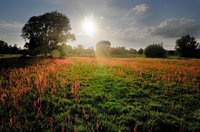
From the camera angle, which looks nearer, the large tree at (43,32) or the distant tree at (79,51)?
the large tree at (43,32)

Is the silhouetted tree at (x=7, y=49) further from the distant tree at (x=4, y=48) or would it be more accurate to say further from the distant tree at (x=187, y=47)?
the distant tree at (x=187, y=47)

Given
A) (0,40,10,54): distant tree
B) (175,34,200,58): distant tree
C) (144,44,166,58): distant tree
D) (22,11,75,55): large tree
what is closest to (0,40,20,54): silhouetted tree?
(0,40,10,54): distant tree

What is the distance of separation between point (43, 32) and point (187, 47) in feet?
268

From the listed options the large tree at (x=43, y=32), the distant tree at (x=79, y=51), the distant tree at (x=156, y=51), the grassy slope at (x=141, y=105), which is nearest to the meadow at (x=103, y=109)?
the grassy slope at (x=141, y=105)

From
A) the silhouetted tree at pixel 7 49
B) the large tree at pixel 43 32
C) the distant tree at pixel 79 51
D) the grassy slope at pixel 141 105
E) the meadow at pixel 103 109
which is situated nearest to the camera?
the meadow at pixel 103 109

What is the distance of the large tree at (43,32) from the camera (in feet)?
203

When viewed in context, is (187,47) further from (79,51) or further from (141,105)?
(141,105)

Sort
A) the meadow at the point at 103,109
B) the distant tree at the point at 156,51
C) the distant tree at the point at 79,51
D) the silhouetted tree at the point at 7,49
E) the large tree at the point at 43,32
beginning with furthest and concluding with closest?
the distant tree at the point at 79,51, the silhouetted tree at the point at 7,49, the distant tree at the point at 156,51, the large tree at the point at 43,32, the meadow at the point at 103,109

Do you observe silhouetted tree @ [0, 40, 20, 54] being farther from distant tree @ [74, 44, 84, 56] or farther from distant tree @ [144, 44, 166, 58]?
distant tree @ [144, 44, 166, 58]

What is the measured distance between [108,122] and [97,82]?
6.90 meters

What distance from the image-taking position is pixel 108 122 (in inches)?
287

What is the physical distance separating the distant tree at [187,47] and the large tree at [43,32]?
73355mm

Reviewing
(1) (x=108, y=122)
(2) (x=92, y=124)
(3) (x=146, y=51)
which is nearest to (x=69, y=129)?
(2) (x=92, y=124)

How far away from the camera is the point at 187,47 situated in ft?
352
